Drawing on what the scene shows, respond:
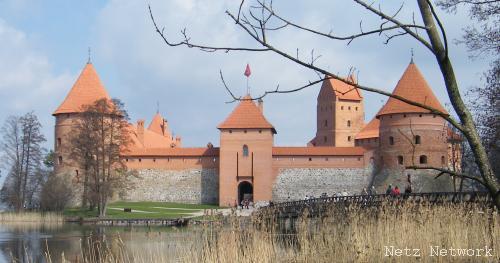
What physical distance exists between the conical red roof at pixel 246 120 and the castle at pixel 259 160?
0.20 ft

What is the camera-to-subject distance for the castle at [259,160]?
3653cm

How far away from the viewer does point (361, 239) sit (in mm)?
6879

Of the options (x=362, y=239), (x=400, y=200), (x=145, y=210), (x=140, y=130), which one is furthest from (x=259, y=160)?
(x=362, y=239)

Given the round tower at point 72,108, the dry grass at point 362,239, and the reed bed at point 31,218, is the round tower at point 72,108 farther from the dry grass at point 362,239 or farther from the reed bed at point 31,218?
the dry grass at point 362,239

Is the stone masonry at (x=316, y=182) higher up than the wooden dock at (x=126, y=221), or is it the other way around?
the stone masonry at (x=316, y=182)

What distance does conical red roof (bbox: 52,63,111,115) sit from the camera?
39.1 metres

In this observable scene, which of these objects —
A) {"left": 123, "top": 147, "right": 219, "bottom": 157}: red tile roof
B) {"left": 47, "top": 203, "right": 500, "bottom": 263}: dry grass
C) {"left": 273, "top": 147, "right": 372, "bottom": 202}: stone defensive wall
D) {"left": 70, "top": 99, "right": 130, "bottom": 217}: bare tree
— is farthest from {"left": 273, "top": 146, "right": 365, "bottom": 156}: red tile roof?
{"left": 47, "top": 203, "right": 500, "bottom": 263}: dry grass

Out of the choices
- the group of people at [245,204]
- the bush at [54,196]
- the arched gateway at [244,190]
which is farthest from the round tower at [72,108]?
the group of people at [245,204]

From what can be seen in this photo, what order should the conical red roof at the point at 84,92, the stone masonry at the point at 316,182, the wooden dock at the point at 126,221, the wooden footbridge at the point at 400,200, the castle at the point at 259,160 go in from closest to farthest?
the wooden footbridge at the point at 400,200 → the wooden dock at the point at 126,221 → the castle at the point at 259,160 → the stone masonry at the point at 316,182 → the conical red roof at the point at 84,92

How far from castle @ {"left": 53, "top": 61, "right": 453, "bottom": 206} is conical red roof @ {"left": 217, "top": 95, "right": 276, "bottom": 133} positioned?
61mm

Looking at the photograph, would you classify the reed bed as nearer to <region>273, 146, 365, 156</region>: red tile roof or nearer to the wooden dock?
the wooden dock

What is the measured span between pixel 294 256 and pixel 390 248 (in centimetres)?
122

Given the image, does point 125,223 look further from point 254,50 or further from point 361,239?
point 254,50

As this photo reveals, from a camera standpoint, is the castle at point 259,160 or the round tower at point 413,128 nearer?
the round tower at point 413,128
